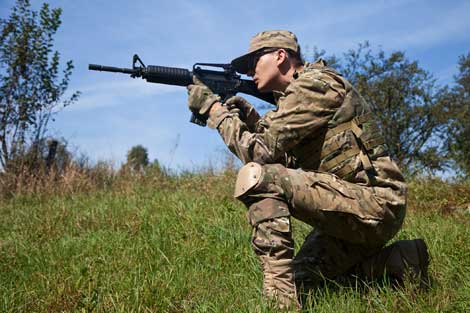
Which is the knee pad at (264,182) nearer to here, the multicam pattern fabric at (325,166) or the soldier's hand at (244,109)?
the multicam pattern fabric at (325,166)

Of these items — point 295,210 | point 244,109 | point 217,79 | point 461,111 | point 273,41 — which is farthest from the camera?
point 461,111

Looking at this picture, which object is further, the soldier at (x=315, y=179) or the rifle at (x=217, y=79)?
the rifle at (x=217, y=79)

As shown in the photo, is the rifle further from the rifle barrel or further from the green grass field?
the green grass field

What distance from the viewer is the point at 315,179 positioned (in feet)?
9.39

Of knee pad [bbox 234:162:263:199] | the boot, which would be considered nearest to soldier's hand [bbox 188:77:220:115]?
knee pad [bbox 234:162:263:199]

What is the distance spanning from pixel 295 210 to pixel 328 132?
0.55m

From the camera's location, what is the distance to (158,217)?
16.9 ft

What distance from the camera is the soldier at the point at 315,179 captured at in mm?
2779

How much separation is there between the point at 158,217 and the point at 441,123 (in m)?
24.7

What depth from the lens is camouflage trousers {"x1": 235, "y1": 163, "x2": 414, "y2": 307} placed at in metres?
2.74

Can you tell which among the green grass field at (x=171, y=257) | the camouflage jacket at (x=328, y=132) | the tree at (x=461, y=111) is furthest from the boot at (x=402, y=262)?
the tree at (x=461, y=111)

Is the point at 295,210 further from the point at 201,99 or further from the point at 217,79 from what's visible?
the point at 217,79

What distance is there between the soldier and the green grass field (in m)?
0.22

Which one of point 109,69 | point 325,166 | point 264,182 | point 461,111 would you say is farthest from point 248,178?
point 461,111
